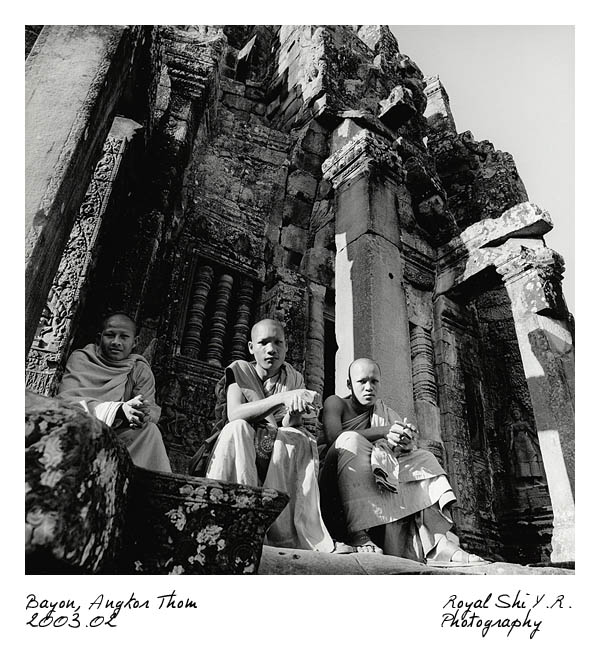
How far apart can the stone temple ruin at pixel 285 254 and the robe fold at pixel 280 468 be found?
1256 millimetres

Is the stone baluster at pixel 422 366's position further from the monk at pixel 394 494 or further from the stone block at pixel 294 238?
the monk at pixel 394 494

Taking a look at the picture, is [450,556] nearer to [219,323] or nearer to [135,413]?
[135,413]

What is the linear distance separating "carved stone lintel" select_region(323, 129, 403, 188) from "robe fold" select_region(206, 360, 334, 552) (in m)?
3.89

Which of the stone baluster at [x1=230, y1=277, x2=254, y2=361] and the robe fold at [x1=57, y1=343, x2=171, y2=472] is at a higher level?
the stone baluster at [x1=230, y1=277, x2=254, y2=361]

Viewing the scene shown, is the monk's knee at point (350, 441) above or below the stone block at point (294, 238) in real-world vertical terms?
below

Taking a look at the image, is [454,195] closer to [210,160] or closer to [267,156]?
[267,156]

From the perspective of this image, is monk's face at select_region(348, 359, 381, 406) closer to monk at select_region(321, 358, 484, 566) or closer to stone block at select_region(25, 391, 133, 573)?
monk at select_region(321, 358, 484, 566)

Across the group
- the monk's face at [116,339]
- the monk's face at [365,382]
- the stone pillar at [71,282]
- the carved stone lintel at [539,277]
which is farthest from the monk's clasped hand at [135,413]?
the carved stone lintel at [539,277]

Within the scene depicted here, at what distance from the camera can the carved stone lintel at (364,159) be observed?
627 cm

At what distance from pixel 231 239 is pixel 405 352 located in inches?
158

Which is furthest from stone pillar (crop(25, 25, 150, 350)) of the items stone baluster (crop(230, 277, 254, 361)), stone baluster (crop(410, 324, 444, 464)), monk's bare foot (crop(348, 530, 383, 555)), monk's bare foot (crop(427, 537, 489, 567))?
stone baluster (crop(410, 324, 444, 464))

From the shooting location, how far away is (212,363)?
23.4 ft

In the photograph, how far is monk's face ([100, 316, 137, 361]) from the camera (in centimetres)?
362
